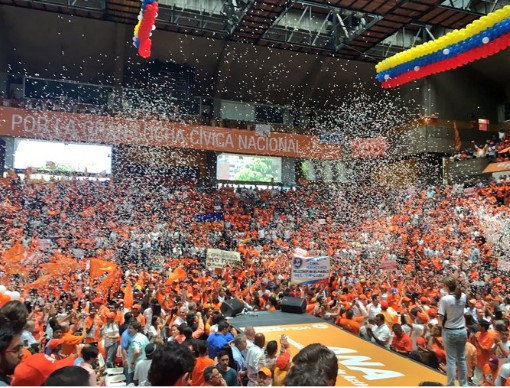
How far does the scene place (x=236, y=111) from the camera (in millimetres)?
24219

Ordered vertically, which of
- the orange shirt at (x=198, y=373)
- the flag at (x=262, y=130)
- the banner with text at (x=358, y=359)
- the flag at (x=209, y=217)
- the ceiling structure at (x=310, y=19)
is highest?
the ceiling structure at (x=310, y=19)

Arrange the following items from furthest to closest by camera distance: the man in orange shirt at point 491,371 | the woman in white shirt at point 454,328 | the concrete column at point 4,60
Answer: the concrete column at point 4,60
the man in orange shirt at point 491,371
the woman in white shirt at point 454,328

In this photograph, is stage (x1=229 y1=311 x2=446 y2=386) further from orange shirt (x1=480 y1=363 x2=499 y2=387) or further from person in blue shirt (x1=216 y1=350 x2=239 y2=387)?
person in blue shirt (x1=216 y1=350 x2=239 y2=387)

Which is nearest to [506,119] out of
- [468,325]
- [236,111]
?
[236,111]

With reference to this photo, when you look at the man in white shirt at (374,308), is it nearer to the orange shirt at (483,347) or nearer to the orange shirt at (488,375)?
the orange shirt at (483,347)

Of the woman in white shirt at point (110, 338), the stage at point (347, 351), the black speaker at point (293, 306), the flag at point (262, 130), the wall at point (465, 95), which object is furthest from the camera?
the wall at point (465, 95)

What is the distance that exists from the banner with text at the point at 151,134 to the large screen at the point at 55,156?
3.45ft

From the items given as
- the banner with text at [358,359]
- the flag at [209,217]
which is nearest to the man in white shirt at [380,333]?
the banner with text at [358,359]

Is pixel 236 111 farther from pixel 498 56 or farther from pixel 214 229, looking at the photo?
pixel 498 56

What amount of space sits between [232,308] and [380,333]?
91.2 inches

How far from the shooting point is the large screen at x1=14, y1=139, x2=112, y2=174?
735 inches

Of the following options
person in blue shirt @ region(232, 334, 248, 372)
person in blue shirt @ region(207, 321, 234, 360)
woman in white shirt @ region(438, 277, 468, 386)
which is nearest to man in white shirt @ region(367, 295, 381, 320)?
woman in white shirt @ region(438, 277, 468, 386)

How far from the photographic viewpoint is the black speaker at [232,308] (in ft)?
23.5

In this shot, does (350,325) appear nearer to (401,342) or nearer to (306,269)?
(401,342)
